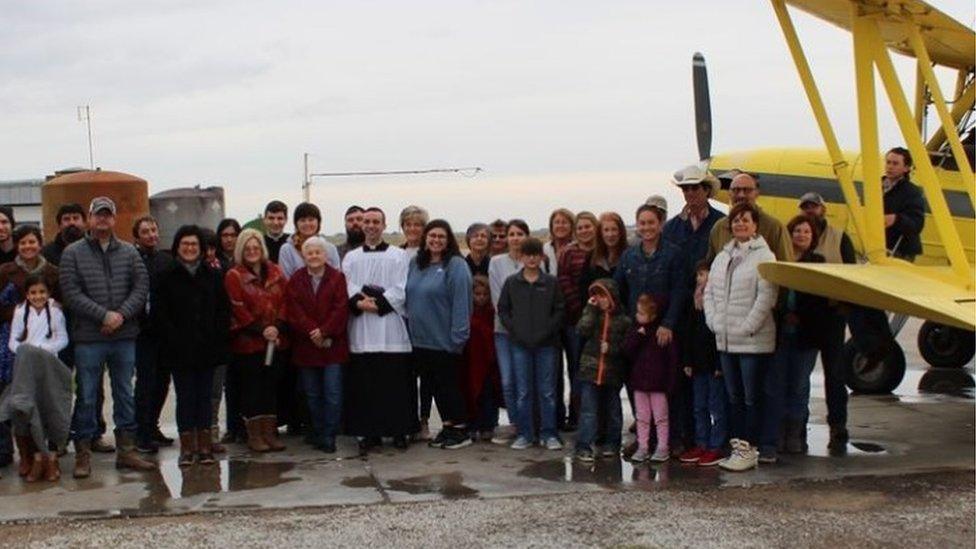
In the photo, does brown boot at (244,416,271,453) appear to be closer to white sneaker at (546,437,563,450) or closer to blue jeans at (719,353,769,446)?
white sneaker at (546,437,563,450)

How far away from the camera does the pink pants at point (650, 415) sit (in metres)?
6.77

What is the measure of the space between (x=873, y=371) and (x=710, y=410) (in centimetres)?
353

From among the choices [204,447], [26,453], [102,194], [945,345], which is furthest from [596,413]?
[102,194]

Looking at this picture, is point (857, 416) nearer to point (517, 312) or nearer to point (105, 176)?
point (517, 312)

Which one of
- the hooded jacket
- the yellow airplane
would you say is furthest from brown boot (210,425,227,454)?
the yellow airplane

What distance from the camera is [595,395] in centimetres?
689

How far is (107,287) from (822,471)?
446 centimetres

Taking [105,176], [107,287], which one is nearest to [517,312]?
[107,287]

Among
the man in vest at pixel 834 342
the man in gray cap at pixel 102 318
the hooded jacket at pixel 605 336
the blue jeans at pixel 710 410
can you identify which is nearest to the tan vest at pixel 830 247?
the man in vest at pixel 834 342

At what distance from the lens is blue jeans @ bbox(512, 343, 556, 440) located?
714 cm

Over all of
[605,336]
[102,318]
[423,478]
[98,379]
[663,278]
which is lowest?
[423,478]

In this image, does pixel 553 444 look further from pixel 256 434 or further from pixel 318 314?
pixel 256 434

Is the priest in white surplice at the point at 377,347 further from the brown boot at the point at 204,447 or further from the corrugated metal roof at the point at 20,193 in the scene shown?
the corrugated metal roof at the point at 20,193

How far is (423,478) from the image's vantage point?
6.38 metres
